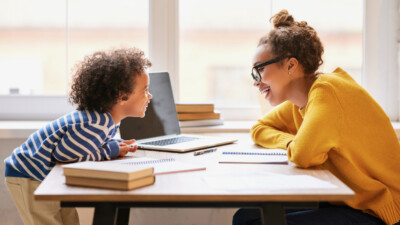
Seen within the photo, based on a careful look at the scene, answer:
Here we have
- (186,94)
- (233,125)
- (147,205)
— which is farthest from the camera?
(186,94)

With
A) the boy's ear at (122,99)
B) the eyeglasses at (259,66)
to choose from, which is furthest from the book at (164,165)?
the eyeglasses at (259,66)

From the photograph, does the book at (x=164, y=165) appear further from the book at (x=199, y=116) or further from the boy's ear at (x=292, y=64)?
the book at (x=199, y=116)

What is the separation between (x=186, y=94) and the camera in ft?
8.02

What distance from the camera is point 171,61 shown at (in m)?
2.41

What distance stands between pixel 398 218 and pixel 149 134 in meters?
1.00

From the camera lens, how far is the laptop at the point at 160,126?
1750mm

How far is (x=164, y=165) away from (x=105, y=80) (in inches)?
14.6

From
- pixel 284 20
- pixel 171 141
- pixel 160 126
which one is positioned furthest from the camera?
pixel 160 126

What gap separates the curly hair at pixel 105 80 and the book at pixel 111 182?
1.42 feet

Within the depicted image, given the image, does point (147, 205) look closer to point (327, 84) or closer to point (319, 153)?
point (319, 153)

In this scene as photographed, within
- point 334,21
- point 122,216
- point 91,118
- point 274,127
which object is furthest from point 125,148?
point 334,21

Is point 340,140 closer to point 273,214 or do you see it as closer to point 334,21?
point 273,214

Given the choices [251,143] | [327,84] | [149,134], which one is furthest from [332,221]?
[149,134]

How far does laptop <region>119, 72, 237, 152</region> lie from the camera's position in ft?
5.74
